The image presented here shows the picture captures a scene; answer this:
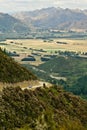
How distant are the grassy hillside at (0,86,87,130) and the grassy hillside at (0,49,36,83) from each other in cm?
829

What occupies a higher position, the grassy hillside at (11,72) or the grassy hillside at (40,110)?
the grassy hillside at (11,72)

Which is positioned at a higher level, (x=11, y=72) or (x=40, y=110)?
(x=11, y=72)

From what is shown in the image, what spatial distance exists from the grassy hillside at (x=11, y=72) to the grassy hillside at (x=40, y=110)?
829 centimetres

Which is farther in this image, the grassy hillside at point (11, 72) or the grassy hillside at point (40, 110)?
the grassy hillside at point (11, 72)

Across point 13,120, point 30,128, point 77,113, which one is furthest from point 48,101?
point 30,128

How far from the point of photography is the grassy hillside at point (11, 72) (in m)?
110

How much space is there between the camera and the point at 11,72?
11575cm

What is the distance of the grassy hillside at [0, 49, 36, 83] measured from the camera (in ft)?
361

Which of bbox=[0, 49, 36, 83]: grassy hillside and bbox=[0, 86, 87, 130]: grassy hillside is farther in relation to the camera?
bbox=[0, 49, 36, 83]: grassy hillside

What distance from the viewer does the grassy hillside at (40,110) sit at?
78194 millimetres

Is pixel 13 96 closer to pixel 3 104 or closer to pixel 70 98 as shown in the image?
pixel 3 104

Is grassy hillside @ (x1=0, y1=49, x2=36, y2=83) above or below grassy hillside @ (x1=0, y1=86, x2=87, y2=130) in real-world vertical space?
above

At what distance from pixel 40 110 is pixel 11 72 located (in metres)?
25.7

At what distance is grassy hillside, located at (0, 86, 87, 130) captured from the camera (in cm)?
7819
